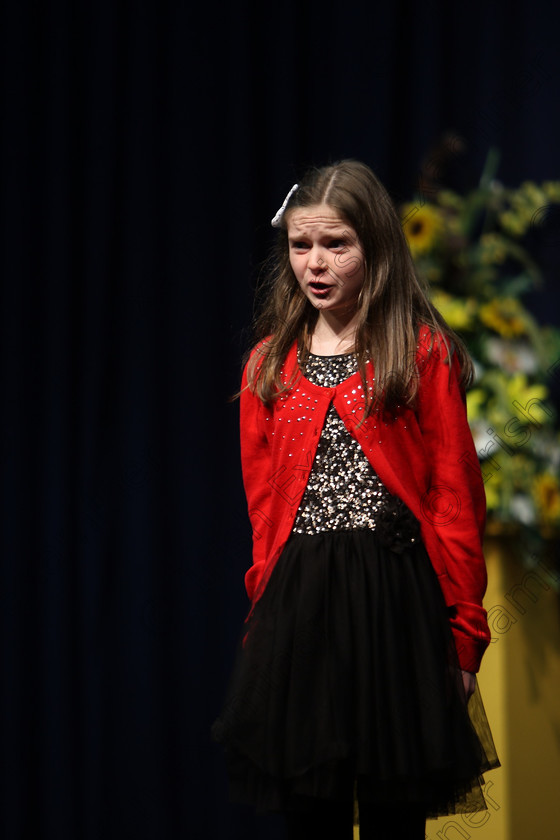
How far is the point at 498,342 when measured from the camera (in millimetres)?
1926

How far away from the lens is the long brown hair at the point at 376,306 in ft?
4.39

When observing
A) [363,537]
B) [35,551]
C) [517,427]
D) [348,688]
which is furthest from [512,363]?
[35,551]

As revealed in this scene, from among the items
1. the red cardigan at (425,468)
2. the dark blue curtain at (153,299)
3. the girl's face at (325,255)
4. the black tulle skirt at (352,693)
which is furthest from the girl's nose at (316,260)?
the dark blue curtain at (153,299)

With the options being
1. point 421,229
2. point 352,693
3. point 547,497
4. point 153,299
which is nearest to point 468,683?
point 352,693

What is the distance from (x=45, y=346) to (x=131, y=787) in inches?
36.9

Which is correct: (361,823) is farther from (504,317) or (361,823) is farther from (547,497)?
(504,317)

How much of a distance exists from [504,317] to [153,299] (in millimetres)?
747

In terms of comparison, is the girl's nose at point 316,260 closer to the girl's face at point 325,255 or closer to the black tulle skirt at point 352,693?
the girl's face at point 325,255

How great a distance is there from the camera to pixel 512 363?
1926 mm

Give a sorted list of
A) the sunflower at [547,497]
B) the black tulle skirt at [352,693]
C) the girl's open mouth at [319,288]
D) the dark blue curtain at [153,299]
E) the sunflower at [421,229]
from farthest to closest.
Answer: the dark blue curtain at [153,299], the sunflower at [421,229], the sunflower at [547,497], the girl's open mouth at [319,288], the black tulle skirt at [352,693]

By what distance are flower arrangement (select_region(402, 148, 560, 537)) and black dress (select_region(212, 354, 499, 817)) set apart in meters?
0.57

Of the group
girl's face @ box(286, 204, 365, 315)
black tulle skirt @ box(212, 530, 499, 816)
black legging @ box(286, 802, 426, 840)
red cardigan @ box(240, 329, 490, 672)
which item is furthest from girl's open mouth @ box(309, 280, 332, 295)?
black legging @ box(286, 802, 426, 840)

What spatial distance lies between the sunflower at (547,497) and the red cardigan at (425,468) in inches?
20.5

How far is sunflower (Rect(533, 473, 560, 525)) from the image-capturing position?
1854mm
